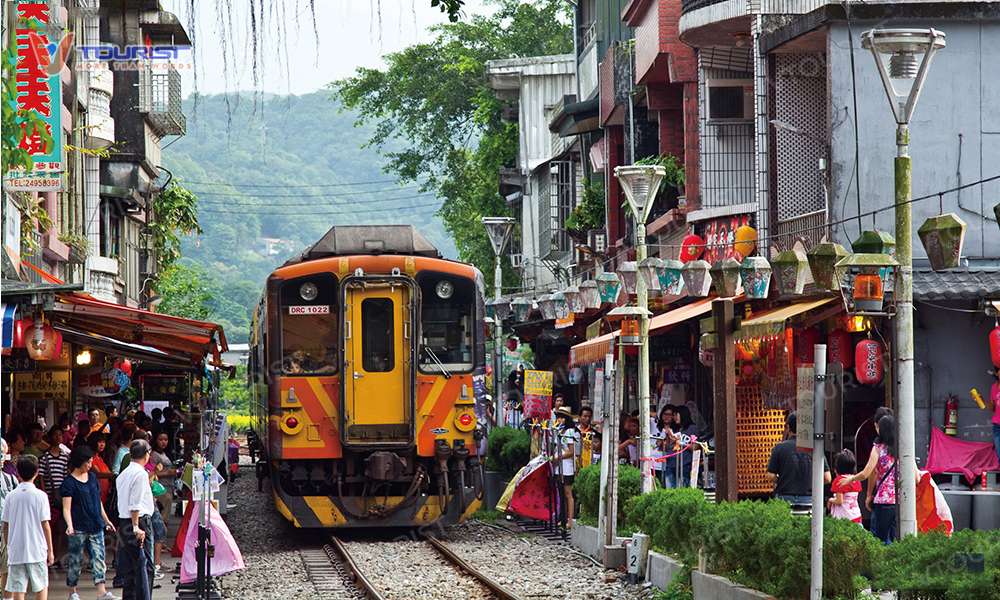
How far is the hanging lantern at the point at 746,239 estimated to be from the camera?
52.6ft

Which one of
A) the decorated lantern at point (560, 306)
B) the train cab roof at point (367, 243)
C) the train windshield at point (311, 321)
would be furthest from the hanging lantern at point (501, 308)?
the train windshield at point (311, 321)

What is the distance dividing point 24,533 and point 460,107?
29.3 m

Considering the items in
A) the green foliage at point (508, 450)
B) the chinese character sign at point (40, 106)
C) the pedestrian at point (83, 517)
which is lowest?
the green foliage at point (508, 450)

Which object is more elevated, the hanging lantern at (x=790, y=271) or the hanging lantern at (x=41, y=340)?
the hanging lantern at (x=790, y=271)

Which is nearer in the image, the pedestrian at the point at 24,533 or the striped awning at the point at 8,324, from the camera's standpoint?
the pedestrian at the point at 24,533

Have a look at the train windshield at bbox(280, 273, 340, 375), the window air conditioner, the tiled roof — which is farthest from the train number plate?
the window air conditioner

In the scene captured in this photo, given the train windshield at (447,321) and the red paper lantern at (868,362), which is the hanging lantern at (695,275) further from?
the train windshield at (447,321)

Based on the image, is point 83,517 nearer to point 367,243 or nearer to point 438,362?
point 438,362

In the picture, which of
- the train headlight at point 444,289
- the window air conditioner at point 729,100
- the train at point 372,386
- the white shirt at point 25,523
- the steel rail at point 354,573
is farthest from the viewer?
the window air conditioner at point 729,100

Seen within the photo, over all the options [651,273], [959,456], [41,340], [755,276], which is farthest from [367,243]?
[959,456]

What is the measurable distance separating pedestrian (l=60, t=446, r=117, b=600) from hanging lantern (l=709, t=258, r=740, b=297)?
19.8ft

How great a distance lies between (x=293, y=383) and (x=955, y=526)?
734 centimetres

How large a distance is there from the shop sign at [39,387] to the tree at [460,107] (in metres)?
18.8

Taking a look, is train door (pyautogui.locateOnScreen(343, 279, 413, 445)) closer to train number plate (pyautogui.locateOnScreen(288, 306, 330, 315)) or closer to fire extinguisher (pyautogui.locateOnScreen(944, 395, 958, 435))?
train number plate (pyautogui.locateOnScreen(288, 306, 330, 315))
